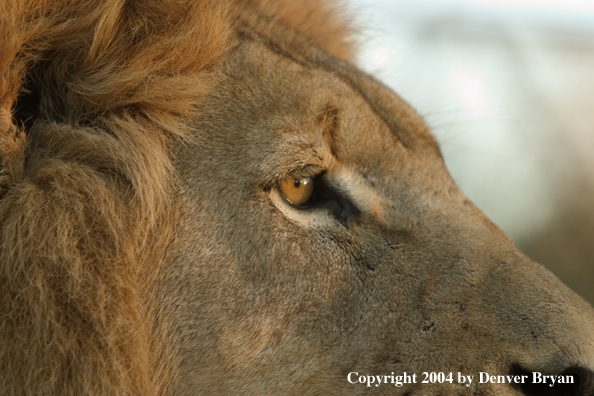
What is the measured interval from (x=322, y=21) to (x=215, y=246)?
144cm

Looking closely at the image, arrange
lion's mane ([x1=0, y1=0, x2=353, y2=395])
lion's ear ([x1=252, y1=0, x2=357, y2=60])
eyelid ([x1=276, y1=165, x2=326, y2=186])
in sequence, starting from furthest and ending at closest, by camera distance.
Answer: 1. lion's ear ([x1=252, y1=0, x2=357, y2=60])
2. eyelid ([x1=276, y1=165, x2=326, y2=186])
3. lion's mane ([x1=0, y1=0, x2=353, y2=395])

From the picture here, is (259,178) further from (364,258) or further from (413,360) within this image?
(413,360)

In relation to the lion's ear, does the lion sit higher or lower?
lower

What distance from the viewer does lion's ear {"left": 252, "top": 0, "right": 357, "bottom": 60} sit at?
2.63 m

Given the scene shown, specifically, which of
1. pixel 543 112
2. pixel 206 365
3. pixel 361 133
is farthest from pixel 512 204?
pixel 206 365

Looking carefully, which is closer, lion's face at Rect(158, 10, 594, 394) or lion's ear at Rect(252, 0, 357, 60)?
lion's face at Rect(158, 10, 594, 394)

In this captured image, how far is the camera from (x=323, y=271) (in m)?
1.82

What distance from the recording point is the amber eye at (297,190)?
1857mm

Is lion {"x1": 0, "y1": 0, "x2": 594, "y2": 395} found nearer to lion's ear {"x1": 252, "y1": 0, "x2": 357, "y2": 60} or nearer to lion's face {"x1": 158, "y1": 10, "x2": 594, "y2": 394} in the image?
lion's face {"x1": 158, "y1": 10, "x2": 594, "y2": 394}

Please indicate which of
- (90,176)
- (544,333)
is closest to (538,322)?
(544,333)

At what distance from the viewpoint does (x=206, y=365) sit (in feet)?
5.67

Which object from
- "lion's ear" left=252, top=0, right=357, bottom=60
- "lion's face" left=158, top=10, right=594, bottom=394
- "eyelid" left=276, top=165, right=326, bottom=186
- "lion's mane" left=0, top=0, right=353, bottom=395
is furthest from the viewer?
"lion's ear" left=252, top=0, right=357, bottom=60

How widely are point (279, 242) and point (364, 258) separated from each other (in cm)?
24

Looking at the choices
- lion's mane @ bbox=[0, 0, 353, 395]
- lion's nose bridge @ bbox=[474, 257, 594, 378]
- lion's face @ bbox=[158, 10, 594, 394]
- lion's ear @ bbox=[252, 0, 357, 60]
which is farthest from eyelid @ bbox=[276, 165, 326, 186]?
lion's ear @ bbox=[252, 0, 357, 60]
